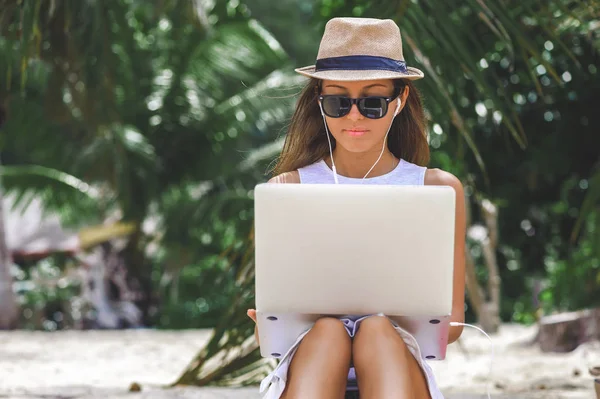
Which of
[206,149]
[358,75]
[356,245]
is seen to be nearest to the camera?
[356,245]

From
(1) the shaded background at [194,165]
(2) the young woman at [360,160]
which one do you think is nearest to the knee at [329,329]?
(2) the young woman at [360,160]

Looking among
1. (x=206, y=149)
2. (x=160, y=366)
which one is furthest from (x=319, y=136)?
(x=206, y=149)

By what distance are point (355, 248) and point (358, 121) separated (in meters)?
0.41

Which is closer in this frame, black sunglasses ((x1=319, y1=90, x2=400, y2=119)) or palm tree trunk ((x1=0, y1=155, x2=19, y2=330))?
black sunglasses ((x1=319, y1=90, x2=400, y2=119))

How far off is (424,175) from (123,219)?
8715 mm

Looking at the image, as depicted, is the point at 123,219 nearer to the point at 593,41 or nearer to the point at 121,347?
the point at 121,347

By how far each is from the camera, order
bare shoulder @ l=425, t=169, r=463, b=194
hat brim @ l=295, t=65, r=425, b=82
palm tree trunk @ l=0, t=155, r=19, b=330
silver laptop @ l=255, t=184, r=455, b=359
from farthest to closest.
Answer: palm tree trunk @ l=0, t=155, r=19, b=330 → bare shoulder @ l=425, t=169, r=463, b=194 → hat brim @ l=295, t=65, r=425, b=82 → silver laptop @ l=255, t=184, r=455, b=359

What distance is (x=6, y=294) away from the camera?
9.22 metres

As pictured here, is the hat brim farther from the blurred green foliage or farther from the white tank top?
the blurred green foliage

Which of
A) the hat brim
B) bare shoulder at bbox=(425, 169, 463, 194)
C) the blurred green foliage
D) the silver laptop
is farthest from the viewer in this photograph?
the blurred green foliage

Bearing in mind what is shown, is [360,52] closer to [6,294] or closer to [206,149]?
[6,294]

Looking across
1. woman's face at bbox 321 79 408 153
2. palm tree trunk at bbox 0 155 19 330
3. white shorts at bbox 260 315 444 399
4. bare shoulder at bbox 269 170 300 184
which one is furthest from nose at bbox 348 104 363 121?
palm tree trunk at bbox 0 155 19 330

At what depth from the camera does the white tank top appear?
230 cm

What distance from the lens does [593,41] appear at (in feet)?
15.6
